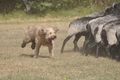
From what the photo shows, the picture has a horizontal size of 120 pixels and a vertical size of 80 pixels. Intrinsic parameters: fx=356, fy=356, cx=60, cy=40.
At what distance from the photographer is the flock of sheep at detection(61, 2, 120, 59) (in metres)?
11.3

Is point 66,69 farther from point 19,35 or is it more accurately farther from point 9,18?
point 9,18

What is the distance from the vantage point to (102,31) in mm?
11641

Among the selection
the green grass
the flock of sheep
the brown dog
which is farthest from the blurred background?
the brown dog

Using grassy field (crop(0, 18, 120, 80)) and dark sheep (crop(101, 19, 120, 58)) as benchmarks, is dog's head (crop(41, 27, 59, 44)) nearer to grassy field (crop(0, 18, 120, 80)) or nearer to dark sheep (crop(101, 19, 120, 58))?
grassy field (crop(0, 18, 120, 80))

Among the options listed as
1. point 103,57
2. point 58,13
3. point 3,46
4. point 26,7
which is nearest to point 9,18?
point 26,7

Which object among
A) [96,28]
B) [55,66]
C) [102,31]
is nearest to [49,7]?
[96,28]

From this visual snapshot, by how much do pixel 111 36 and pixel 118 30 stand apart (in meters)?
0.39

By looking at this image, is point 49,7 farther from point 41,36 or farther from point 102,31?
point 41,36

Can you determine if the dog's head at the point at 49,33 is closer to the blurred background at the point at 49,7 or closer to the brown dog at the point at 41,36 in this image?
the brown dog at the point at 41,36

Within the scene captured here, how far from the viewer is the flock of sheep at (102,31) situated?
11.3m

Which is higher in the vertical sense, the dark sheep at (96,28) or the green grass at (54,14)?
the dark sheep at (96,28)

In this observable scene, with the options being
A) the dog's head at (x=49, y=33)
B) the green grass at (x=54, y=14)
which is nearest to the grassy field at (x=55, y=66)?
the dog's head at (x=49, y=33)

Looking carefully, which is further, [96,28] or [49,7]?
[49,7]

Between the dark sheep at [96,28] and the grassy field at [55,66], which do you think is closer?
the grassy field at [55,66]
